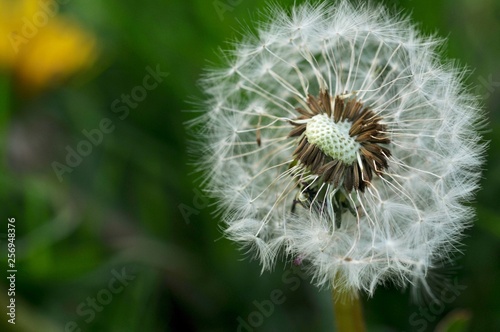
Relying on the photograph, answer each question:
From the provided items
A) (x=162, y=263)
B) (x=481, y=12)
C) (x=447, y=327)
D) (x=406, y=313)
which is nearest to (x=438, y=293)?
(x=406, y=313)

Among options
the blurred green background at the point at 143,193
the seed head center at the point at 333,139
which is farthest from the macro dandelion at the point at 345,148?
the blurred green background at the point at 143,193

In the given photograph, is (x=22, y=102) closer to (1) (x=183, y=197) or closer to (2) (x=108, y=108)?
(2) (x=108, y=108)

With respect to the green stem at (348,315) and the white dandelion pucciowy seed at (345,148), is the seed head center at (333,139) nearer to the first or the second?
the white dandelion pucciowy seed at (345,148)

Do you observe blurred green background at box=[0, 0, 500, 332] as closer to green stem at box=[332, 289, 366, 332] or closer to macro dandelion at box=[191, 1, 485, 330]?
macro dandelion at box=[191, 1, 485, 330]

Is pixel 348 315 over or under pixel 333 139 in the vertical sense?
under

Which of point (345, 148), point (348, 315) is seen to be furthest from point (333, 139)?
point (348, 315)

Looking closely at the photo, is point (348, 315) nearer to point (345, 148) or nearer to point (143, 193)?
point (345, 148)

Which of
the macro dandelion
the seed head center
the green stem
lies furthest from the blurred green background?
the seed head center
